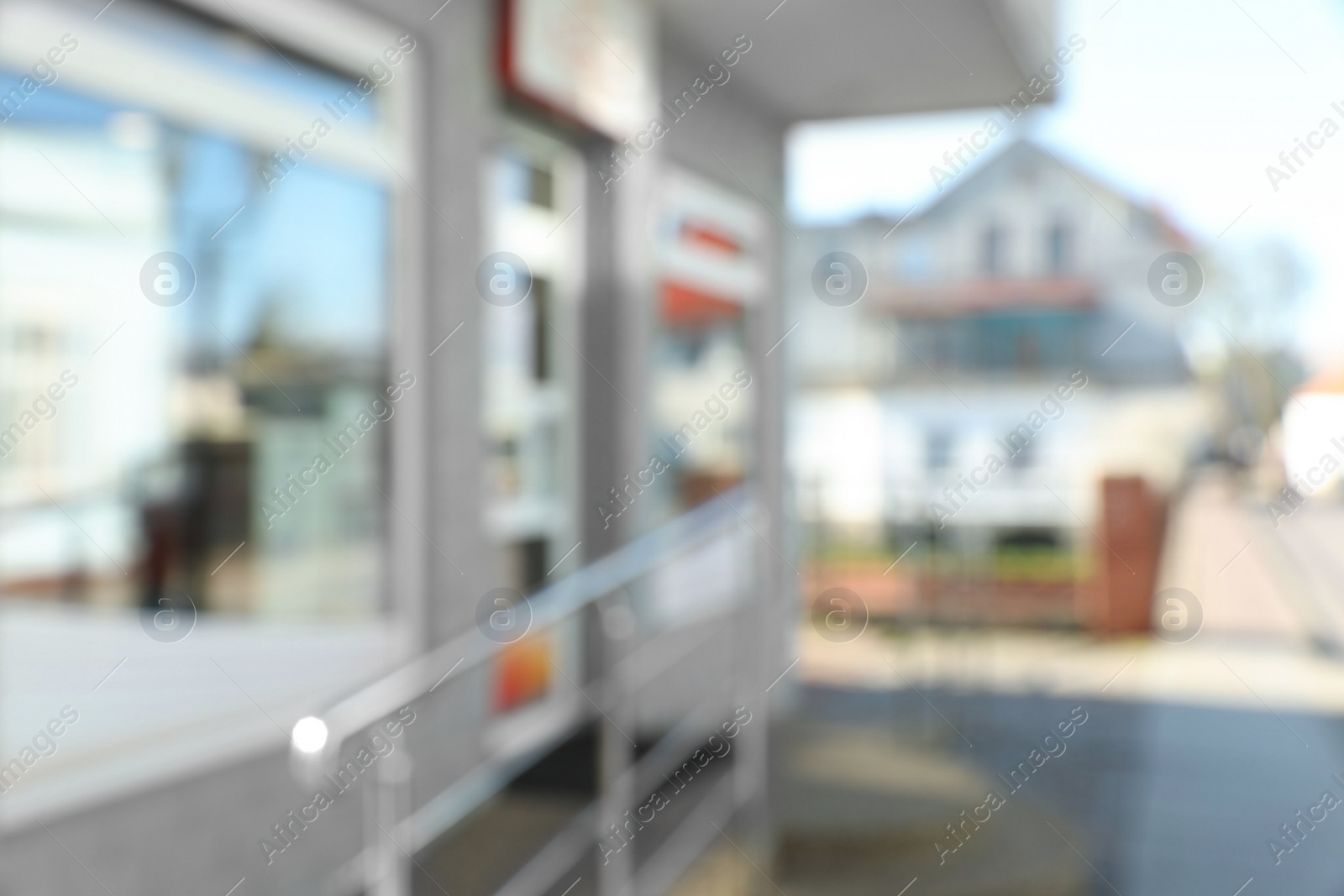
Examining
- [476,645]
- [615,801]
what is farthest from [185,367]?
[615,801]

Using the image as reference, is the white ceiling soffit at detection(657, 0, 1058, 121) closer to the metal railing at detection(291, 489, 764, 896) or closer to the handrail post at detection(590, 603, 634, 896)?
the metal railing at detection(291, 489, 764, 896)

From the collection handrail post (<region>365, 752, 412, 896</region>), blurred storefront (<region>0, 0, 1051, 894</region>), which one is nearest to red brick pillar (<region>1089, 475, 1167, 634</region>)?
blurred storefront (<region>0, 0, 1051, 894</region>)

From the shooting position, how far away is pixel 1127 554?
10.6ft

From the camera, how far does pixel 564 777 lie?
9.86 feet

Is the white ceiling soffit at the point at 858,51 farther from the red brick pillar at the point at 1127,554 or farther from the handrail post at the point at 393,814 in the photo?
the handrail post at the point at 393,814

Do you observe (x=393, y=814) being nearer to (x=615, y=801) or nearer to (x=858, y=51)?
(x=615, y=801)

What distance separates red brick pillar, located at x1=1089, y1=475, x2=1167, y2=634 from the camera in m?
3.16

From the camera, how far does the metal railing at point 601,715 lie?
1.52m

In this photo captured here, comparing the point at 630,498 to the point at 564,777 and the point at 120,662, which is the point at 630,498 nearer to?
the point at 564,777

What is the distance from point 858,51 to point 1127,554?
2.00 m

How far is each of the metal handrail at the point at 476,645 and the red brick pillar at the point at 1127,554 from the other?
1.17m

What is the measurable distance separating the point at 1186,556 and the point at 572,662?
79.1 inches

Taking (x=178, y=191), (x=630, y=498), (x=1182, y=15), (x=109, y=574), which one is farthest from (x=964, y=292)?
(x=109, y=574)

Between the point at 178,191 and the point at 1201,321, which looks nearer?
the point at 178,191
